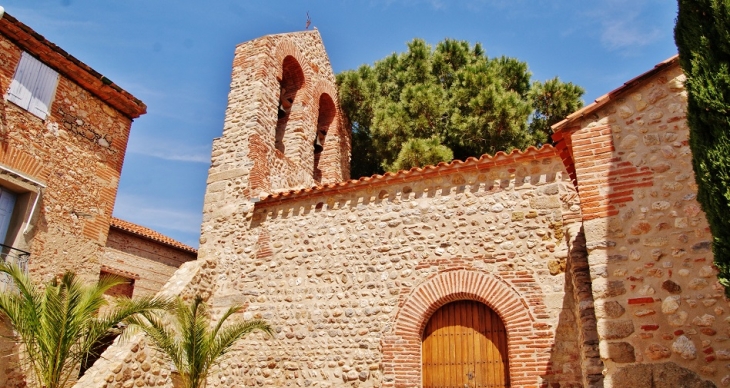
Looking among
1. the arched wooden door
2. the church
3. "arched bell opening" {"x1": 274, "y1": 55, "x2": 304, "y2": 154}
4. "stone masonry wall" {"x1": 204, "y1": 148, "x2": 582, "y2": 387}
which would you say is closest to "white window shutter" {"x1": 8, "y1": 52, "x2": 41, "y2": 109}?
the church

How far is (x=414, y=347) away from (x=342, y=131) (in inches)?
318

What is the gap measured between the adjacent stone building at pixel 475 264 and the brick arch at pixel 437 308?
0.02 meters

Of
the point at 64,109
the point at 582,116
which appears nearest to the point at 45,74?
the point at 64,109

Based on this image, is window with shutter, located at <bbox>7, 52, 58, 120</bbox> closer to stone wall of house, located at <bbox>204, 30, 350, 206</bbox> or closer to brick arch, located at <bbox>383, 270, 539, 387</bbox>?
stone wall of house, located at <bbox>204, 30, 350, 206</bbox>

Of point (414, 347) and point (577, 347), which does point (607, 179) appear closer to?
point (577, 347)

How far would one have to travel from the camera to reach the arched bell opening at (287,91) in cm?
1284

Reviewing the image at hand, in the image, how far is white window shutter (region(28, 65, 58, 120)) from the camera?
28.6ft

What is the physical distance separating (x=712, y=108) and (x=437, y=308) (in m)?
4.89

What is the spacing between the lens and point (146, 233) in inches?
601

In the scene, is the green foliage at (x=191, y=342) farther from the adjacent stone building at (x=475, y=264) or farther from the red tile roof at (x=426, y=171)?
the red tile roof at (x=426, y=171)

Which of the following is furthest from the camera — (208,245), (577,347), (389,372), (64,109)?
(208,245)

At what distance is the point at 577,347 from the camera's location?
22.5ft

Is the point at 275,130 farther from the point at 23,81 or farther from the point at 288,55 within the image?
the point at 23,81

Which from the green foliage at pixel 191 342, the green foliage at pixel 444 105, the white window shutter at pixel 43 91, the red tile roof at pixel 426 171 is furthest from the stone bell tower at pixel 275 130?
the white window shutter at pixel 43 91
